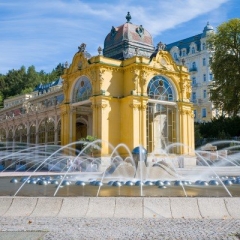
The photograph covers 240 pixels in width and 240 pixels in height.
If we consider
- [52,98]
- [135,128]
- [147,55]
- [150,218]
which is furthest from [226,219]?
[52,98]

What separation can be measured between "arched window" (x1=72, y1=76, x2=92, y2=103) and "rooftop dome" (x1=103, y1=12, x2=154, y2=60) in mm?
4297

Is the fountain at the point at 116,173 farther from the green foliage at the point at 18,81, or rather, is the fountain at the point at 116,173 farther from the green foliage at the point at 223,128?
the green foliage at the point at 18,81

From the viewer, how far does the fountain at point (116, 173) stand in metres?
11.7

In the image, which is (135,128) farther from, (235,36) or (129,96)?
(235,36)

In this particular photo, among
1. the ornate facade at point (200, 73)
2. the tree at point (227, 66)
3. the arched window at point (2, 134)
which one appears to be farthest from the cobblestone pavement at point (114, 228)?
the ornate facade at point (200, 73)

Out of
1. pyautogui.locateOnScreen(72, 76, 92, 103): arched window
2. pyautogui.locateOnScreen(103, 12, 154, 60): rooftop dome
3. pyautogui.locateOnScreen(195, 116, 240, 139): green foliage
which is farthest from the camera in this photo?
pyautogui.locateOnScreen(195, 116, 240, 139): green foliage

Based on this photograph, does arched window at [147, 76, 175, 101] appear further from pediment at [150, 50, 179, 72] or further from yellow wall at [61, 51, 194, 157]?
pediment at [150, 50, 179, 72]

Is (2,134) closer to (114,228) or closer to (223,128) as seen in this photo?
(223,128)

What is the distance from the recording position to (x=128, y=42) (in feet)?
127

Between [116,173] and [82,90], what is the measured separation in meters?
22.2

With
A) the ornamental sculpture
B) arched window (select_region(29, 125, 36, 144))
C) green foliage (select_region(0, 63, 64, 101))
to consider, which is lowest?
arched window (select_region(29, 125, 36, 144))

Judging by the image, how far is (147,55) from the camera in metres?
40.0

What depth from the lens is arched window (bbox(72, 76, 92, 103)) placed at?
36.8m

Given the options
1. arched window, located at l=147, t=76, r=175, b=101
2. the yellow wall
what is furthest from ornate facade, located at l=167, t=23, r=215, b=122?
the yellow wall
